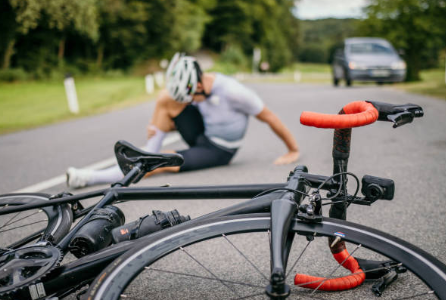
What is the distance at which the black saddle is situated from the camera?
221 cm

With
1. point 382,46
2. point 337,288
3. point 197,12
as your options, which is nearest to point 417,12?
point 382,46

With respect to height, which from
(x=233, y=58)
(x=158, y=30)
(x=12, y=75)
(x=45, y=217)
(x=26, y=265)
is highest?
(x=158, y=30)

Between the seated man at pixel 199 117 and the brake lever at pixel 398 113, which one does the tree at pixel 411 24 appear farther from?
the brake lever at pixel 398 113

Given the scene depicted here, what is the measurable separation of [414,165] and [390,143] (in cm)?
131

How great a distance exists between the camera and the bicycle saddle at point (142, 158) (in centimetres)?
221

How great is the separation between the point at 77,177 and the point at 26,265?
2540 mm

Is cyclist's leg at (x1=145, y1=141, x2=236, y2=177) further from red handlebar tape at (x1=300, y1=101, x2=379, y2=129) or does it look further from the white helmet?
red handlebar tape at (x1=300, y1=101, x2=379, y2=129)

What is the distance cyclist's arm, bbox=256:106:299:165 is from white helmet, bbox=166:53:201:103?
35.5 inches

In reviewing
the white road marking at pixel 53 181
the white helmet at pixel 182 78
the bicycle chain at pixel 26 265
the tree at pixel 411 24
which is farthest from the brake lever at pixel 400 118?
the tree at pixel 411 24

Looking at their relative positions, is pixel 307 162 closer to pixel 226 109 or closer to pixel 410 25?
pixel 226 109

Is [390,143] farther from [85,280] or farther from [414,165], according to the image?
[85,280]

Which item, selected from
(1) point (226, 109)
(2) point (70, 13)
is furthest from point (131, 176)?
(2) point (70, 13)

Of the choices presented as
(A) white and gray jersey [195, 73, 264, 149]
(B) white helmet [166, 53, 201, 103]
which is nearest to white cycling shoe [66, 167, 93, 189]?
(B) white helmet [166, 53, 201, 103]

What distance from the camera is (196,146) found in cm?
457
